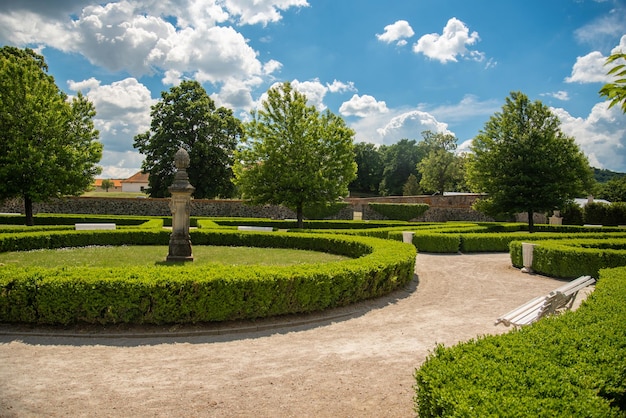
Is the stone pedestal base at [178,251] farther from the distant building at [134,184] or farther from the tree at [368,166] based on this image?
the distant building at [134,184]

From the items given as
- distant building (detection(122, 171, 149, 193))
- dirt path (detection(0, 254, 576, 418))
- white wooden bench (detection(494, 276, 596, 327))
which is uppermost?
distant building (detection(122, 171, 149, 193))

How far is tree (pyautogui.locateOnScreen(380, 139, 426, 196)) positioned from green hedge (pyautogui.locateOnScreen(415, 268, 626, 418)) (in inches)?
2488

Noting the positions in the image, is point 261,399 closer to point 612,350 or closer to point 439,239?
point 612,350

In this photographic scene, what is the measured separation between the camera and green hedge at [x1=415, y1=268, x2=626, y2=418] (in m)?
2.46

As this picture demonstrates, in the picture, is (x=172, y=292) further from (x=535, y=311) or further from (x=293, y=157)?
(x=293, y=157)

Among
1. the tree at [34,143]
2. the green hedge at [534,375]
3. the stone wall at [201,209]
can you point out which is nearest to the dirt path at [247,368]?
the green hedge at [534,375]

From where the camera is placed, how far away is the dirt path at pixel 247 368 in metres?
3.74

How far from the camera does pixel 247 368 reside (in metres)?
4.66

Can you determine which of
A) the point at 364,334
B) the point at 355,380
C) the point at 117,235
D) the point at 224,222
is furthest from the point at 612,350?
the point at 224,222

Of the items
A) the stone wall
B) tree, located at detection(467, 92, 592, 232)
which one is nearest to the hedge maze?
tree, located at detection(467, 92, 592, 232)

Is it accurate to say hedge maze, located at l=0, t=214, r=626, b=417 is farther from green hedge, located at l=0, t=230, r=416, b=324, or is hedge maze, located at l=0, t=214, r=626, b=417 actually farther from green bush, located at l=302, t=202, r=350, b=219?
green bush, located at l=302, t=202, r=350, b=219

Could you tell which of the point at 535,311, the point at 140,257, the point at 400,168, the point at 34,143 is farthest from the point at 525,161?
the point at 400,168

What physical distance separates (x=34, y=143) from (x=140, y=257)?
1280 cm

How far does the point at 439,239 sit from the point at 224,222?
40.7 feet
